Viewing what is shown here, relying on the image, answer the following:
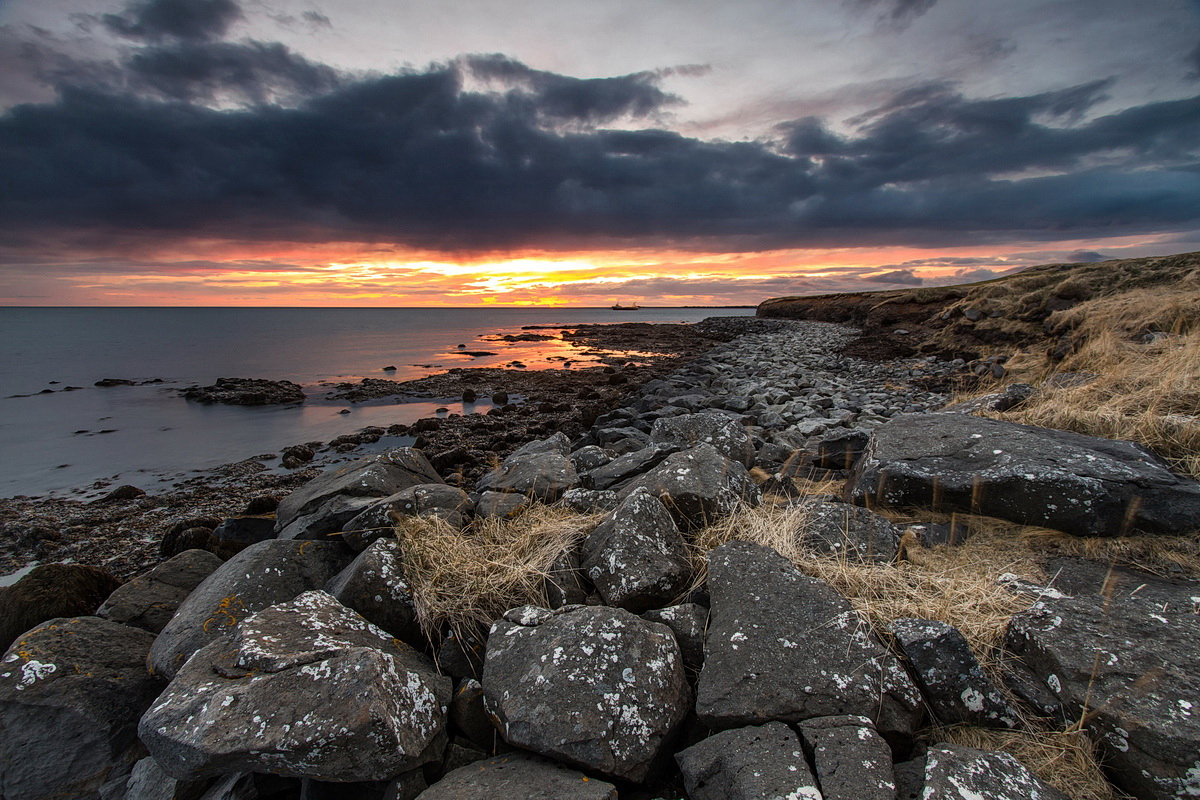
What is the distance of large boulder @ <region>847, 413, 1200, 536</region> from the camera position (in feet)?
13.1

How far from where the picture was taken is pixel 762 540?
4195 millimetres

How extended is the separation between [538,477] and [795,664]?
142 inches

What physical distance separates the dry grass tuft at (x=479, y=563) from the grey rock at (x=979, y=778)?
8.36ft

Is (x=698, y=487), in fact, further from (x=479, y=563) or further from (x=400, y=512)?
(x=400, y=512)

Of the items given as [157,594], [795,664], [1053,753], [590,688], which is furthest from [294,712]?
[1053,753]

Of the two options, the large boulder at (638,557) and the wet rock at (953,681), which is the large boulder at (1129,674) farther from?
the large boulder at (638,557)

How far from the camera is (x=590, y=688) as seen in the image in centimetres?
277

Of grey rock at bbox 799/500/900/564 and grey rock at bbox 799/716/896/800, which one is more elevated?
grey rock at bbox 799/500/900/564

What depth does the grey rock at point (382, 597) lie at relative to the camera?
3744 mm

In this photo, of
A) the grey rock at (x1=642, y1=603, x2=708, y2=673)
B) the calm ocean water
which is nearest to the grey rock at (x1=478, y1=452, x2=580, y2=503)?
the grey rock at (x1=642, y1=603, x2=708, y2=673)

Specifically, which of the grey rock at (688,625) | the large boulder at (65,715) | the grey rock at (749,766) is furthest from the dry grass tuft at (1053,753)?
the large boulder at (65,715)

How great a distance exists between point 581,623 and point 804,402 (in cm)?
1077

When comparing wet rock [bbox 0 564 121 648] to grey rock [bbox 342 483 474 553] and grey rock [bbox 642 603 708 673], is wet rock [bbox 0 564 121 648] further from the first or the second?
grey rock [bbox 642 603 708 673]

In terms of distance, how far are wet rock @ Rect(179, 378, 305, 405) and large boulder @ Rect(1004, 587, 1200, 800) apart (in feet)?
76.6
